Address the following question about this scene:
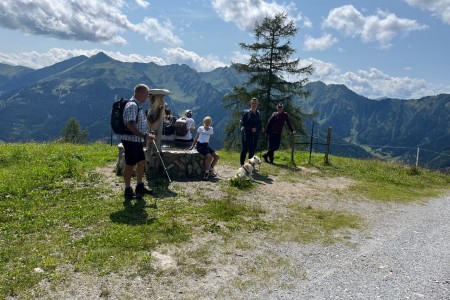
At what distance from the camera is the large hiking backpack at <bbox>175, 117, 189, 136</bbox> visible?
47.7 ft

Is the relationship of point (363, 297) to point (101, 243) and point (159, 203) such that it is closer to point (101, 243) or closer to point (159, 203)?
point (101, 243)

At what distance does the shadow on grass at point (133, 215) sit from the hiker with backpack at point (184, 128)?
6086mm

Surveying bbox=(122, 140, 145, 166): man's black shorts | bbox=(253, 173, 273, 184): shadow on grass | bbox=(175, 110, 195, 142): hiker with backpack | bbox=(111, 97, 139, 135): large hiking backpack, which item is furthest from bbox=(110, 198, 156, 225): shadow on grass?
bbox=(175, 110, 195, 142): hiker with backpack

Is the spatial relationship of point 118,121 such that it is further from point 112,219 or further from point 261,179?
point 261,179

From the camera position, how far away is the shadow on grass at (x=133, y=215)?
24.4 feet

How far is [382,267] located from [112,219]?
5291mm

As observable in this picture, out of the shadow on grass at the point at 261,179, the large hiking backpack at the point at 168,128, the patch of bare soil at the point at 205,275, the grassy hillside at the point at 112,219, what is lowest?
the patch of bare soil at the point at 205,275

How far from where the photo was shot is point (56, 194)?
9062 millimetres

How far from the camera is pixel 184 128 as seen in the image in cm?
1456

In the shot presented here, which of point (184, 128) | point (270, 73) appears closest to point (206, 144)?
point (184, 128)

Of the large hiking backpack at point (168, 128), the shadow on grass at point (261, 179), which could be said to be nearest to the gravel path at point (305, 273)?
the shadow on grass at point (261, 179)

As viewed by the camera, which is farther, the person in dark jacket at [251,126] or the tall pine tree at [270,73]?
the tall pine tree at [270,73]

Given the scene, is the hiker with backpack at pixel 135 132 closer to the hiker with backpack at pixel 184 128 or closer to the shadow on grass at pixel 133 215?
the shadow on grass at pixel 133 215

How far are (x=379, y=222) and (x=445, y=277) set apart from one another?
3.25 metres
